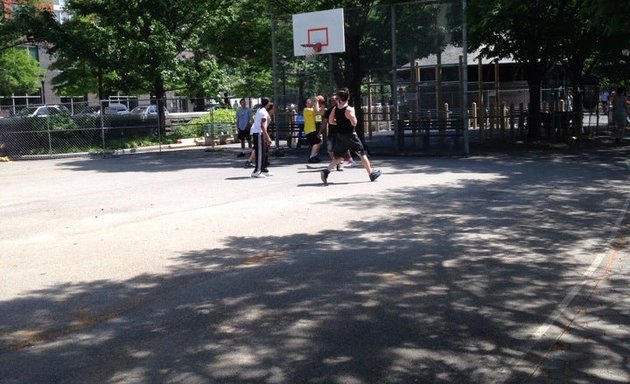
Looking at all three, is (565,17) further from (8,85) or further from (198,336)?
(8,85)

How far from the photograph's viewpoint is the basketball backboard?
2209 centimetres

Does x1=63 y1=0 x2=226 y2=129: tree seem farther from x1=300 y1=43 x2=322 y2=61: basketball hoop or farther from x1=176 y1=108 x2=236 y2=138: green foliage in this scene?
x1=300 y1=43 x2=322 y2=61: basketball hoop

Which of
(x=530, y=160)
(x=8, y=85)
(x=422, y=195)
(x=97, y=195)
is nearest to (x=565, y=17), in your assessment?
(x=530, y=160)

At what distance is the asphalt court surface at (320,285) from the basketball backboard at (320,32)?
30.9 feet

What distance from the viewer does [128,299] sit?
6.57 meters

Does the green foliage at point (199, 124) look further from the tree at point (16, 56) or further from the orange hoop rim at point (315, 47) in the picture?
the orange hoop rim at point (315, 47)

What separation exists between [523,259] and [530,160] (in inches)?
460

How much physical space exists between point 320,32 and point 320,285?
16619mm

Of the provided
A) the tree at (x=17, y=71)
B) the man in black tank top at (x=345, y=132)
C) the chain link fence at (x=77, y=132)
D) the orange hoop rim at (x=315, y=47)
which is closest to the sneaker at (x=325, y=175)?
the man in black tank top at (x=345, y=132)

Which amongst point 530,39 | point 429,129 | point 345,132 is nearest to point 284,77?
point 429,129

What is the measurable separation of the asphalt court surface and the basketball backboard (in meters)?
9.43

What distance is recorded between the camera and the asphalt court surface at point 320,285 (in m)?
4.93

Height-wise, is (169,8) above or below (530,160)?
above

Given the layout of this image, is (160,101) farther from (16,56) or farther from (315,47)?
(16,56)
